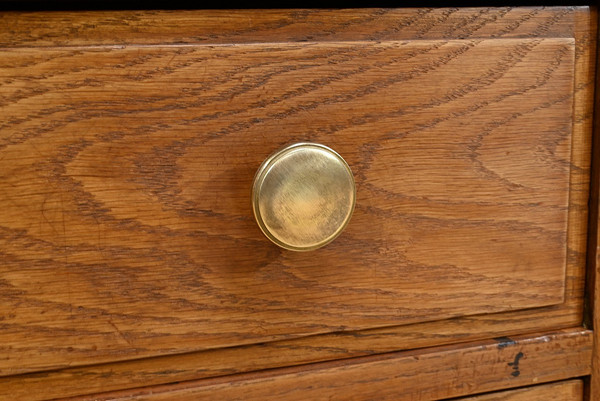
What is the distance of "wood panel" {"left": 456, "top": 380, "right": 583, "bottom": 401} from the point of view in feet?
1.29

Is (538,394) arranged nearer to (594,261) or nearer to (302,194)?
(594,261)

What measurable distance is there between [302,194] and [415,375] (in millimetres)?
143

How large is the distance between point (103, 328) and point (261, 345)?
84mm

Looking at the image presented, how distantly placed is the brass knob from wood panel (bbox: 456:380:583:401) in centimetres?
16

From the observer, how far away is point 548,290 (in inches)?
15.4

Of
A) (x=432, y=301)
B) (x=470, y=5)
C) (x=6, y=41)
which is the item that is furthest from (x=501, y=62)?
(x=6, y=41)

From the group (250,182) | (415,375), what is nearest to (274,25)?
(250,182)

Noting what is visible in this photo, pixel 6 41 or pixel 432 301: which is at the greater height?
pixel 6 41

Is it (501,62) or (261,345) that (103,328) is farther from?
(501,62)

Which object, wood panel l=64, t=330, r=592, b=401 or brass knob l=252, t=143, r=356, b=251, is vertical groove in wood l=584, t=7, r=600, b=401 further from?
brass knob l=252, t=143, r=356, b=251

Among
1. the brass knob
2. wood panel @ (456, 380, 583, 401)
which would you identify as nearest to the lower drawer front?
wood panel @ (456, 380, 583, 401)

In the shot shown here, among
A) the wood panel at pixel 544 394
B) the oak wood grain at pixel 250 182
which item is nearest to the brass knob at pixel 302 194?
the oak wood grain at pixel 250 182

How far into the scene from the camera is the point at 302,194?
0.30 metres

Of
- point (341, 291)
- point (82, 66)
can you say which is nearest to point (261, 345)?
point (341, 291)
